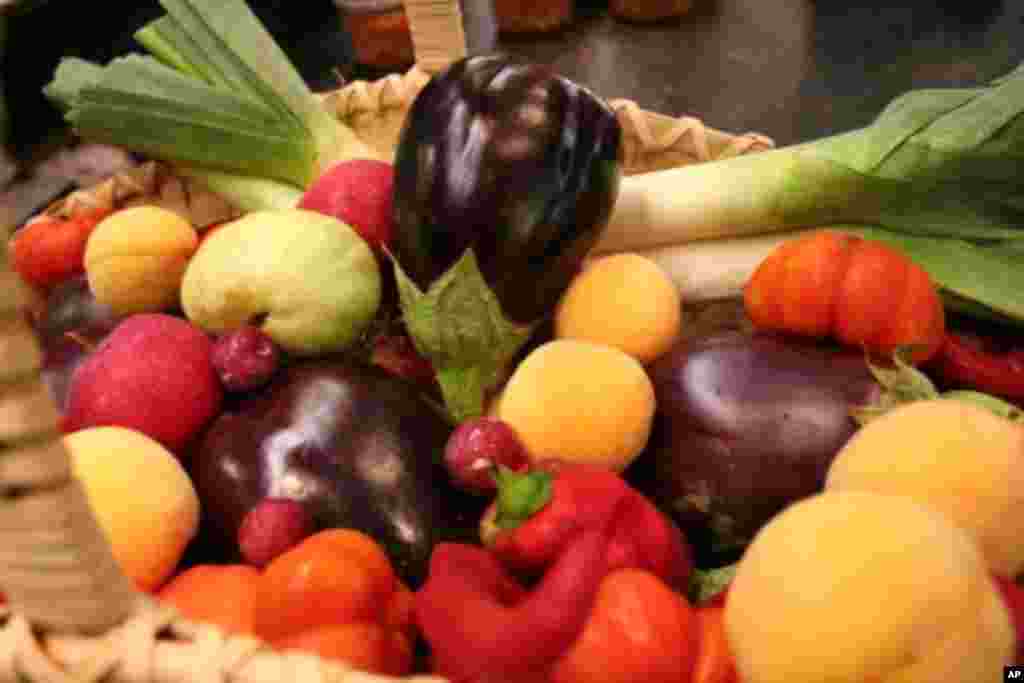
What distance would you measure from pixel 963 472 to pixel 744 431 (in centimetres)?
17

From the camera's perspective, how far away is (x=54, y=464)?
317 millimetres

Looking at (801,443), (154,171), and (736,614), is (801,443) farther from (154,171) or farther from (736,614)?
(154,171)

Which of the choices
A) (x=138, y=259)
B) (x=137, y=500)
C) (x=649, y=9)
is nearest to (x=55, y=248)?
(x=138, y=259)

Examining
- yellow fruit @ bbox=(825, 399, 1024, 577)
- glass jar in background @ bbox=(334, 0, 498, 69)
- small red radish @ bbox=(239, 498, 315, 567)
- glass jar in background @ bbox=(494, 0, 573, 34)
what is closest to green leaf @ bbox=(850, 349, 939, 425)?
yellow fruit @ bbox=(825, 399, 1024, 577)

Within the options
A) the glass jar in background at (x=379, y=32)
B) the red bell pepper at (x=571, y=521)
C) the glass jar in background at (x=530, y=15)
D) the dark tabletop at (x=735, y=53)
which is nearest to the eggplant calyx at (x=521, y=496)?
the red bell pepper at (x=571, y=521)

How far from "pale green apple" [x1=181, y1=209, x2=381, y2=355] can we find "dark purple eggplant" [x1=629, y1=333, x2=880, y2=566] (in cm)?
23

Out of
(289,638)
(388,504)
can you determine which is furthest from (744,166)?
(289,638)

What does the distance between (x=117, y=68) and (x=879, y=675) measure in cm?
80

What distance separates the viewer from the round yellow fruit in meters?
0.52

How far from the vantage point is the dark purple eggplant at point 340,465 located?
1.87ft

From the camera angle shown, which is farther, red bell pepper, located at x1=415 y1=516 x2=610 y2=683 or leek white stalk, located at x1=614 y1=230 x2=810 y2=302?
leek white stalk, located at x1=614 y1=230 x2=810 y2=302

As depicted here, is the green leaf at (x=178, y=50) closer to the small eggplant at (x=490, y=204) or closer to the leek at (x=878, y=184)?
the small eggplant at (x=490, y=204)

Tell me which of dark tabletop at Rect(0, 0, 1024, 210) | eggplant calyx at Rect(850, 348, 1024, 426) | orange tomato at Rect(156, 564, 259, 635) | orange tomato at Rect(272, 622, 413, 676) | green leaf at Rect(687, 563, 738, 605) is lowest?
dark tabletop at Rect(0, 0, 1024, 210)

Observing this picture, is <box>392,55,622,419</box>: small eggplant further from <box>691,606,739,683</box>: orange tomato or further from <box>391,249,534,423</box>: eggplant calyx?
<box>691,606,739,683</box>: orange tomato
